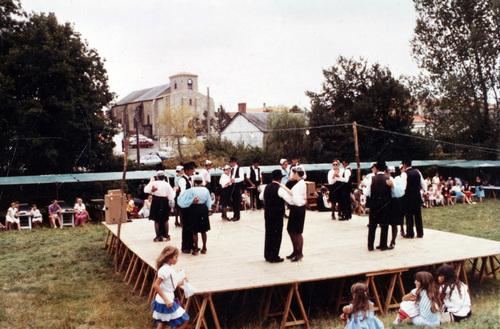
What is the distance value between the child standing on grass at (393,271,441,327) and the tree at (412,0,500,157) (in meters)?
27.8

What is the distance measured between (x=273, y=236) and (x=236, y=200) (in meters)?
6.17

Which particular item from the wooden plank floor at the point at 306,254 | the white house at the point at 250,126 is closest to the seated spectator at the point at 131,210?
the wooden plank floor at the point at 306,254

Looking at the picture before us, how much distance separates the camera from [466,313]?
24.0 feet

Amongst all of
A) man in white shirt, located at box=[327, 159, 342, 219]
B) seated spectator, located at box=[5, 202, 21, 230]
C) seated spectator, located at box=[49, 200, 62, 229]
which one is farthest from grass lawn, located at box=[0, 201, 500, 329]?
man in white shirt, located at box=[327, 159, 342, 219]

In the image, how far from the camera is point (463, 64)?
109ft

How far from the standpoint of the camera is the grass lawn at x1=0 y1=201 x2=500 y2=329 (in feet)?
28.7

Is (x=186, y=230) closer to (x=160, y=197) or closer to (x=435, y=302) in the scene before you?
(x=160, y=197)

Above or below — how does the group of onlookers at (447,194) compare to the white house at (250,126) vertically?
below

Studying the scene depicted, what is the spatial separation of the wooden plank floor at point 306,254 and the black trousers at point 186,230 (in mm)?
338

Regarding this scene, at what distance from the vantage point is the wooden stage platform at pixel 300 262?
8180 millimetres

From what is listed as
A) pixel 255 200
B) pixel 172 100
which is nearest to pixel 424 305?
pixel 255 200

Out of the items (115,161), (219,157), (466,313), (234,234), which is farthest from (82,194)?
(466,313)

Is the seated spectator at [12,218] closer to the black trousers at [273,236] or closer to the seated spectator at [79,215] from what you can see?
the seated spectator at [79,215]

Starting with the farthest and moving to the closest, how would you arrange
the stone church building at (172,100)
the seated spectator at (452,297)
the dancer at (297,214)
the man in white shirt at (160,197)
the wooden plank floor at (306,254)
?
the stone church building at (172,100) → the man in white shirt at (160,197) → the dancer at (297,214) → the wooden plank floor at (306,254) → the seated spectator at (452,297)
